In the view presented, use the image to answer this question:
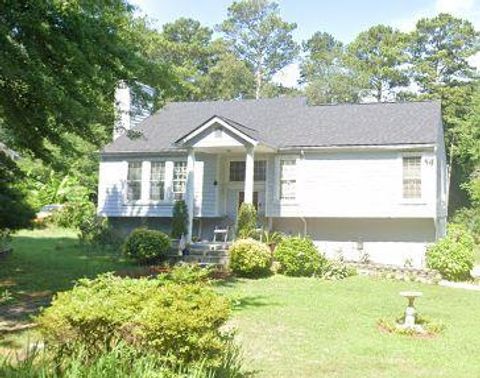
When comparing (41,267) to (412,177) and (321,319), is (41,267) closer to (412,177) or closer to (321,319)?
(321,319)

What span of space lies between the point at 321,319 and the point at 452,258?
30.2ft

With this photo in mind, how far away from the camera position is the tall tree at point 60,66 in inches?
531

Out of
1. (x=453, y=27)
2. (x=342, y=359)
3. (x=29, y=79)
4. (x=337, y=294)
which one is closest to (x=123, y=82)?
(x=29, y=79)

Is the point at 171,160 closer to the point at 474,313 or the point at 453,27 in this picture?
the point at 474,313

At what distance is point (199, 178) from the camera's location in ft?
87.4

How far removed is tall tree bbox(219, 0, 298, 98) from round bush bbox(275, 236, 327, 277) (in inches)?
1755

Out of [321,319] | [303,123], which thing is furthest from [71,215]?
[321,319]

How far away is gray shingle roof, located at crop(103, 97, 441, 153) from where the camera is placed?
24.6m

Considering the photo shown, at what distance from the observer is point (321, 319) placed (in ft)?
43.8

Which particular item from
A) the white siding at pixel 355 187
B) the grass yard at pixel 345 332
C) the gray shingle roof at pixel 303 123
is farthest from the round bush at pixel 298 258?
the gray shingle roof at pixel 303 123

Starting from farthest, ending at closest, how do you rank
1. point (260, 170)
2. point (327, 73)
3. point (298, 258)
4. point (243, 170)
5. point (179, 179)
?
point (327, 73), point (179, 179), point (243, 170), point (260, 170), point (298, 258)

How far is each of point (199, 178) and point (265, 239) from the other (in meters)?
5.01

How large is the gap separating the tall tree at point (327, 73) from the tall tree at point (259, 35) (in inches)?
118

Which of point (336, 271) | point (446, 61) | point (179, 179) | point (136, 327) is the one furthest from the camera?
point (446, 61)
